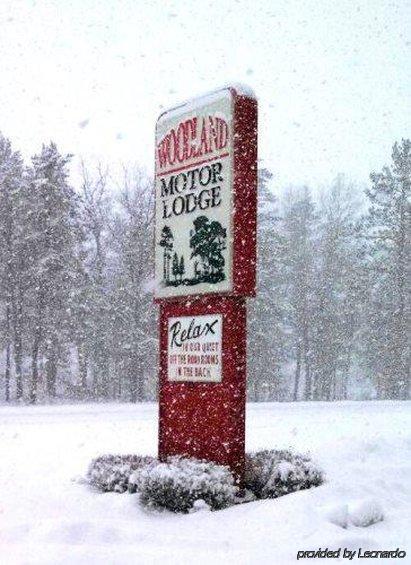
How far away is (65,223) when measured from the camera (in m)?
31.8

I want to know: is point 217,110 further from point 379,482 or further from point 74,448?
point 74,448

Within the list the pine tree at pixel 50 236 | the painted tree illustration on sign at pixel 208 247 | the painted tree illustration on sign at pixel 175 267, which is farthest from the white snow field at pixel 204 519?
the pine tree at pixel 50 236

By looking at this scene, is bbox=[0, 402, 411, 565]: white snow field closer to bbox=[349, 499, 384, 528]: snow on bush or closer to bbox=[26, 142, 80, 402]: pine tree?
bbox=[349, 499, 384, 528]: snow on bush

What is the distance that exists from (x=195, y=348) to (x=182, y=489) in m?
1.97

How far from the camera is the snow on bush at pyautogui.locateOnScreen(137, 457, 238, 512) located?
23.0 feet

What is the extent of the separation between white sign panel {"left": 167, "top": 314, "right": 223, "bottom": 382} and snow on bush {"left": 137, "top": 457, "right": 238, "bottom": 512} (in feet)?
4.25

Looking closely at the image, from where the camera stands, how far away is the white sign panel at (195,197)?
8219 mm

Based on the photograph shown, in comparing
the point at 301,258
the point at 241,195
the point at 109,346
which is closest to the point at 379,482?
the point at 241,195

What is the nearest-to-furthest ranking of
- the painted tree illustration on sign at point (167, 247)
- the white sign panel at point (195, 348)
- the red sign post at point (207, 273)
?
the red sign post at point (207, 273) → the white sign panel at point (195, 348) → the painted tree illustration on sign at point (167, 247)

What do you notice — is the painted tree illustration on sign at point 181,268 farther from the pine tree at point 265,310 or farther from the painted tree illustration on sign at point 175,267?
the pine tree at point 265,310

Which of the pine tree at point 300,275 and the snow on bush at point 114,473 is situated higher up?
the pine tree at point 300,275

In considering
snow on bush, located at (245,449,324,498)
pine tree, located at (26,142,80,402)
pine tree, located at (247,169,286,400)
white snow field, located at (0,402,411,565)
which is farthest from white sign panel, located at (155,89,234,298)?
pine tree, located at (247,169,286,400)

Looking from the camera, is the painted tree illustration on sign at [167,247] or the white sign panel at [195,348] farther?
the painted tree illustration on sign at [167,247]

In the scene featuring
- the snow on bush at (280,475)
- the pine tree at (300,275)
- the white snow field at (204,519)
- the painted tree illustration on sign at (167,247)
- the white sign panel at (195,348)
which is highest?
the pine tree at (300,275)
